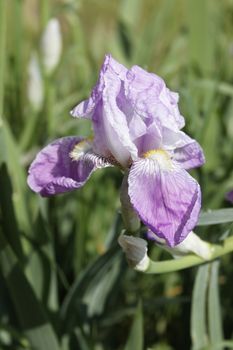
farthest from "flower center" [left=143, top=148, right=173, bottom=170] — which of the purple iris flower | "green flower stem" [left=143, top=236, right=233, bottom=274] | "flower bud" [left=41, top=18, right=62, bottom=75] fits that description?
"flower bud" [left=41, top=18, right=62, bottom=75]

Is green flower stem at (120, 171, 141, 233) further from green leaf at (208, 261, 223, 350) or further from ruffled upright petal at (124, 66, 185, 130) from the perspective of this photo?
green leaf at (208, 261, 223, 350)

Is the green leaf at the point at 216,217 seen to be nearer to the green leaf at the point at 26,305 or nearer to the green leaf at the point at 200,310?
the green leaf at the point at 200,310

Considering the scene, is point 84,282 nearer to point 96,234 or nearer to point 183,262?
point 183,262

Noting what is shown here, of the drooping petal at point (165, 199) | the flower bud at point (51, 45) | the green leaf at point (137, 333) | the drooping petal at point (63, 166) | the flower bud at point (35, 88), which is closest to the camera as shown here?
the drooping petal at point (165, 199)

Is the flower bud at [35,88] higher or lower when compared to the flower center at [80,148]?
lower

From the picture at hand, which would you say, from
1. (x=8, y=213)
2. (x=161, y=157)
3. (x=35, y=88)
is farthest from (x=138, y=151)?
(x=35, y=88)

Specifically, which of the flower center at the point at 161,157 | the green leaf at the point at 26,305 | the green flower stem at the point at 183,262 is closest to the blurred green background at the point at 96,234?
the green leaf at the point at 26,305

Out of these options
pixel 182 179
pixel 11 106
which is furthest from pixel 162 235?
pixel 11 106
